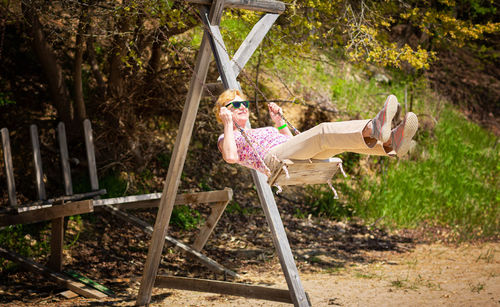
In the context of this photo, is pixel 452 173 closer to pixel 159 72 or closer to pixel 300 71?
pixel 300 71

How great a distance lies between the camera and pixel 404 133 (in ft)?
9.82

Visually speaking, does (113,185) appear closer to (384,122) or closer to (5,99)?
(5,99)

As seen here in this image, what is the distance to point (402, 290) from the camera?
6.04 meters

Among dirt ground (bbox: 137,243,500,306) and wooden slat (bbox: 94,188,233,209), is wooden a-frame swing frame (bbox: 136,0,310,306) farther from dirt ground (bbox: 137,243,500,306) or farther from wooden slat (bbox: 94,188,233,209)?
dirt ground (bbox: 137,243,500,306)

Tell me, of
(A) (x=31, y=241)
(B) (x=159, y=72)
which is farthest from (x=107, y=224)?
(B) (x=159, y=72)

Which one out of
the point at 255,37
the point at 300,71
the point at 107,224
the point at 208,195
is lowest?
the point at 107,224

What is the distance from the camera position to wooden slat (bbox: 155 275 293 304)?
423 centimetres

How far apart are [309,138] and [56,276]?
3.85 metres

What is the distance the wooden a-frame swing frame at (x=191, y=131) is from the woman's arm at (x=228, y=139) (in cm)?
39

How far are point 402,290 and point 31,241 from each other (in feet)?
14.6

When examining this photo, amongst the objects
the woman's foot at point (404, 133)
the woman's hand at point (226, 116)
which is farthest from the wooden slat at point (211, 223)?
the woman's foot at point (404, 133)

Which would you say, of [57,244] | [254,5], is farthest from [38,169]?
[254,5]

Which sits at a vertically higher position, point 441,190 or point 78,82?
point 78,82

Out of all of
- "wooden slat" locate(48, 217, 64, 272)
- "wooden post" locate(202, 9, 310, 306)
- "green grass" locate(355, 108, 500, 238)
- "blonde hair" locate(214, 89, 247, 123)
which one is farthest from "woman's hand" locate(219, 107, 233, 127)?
"green grass" locate(355, 108, 500, 238)
